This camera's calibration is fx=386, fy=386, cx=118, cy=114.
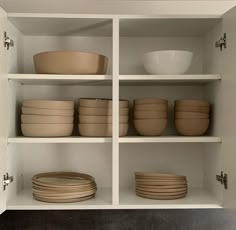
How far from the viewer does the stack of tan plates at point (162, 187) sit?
1439 millimetres

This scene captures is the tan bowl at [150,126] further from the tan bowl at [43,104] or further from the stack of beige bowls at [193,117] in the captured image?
the tan bowl at [43,104]

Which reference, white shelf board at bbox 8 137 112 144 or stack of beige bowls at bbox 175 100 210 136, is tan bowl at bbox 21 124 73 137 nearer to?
white shelf board at bbox 8 137 112 144

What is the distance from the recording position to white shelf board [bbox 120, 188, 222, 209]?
1359 millimetres

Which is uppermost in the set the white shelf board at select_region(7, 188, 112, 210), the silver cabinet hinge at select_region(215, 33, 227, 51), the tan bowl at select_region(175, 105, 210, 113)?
the silver cabinet hinge at select_region(215, 33, 227, 51)

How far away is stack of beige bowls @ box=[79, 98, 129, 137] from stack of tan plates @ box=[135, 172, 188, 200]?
203 millimetres

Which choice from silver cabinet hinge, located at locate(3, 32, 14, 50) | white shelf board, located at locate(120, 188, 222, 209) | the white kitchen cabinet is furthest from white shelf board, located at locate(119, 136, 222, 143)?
silver cabinet hinge, located at locate(3, 32, 14, 50)

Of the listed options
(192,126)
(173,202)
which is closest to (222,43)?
(192,126)

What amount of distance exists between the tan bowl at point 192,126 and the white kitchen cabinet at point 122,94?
5cm

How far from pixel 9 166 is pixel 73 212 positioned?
39 cm

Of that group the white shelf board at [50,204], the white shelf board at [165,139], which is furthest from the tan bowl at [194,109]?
the white shelf board at [50,204]

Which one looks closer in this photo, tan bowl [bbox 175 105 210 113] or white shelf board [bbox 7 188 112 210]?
white shelf board [bbox 7 188 112 210]

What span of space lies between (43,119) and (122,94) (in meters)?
0.40

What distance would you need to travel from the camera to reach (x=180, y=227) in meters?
1.67

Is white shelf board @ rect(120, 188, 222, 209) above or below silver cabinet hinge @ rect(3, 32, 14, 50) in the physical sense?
below
